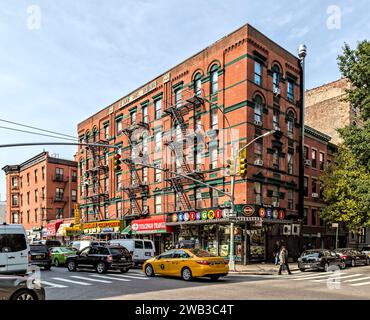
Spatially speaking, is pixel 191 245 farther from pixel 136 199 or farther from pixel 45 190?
pixel 45 190

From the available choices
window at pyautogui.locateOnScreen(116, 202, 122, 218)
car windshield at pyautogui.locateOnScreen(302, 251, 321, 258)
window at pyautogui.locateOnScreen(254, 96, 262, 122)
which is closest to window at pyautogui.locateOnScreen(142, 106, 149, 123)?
window at pyautogui.locateOnScreen(116, 202, 122, 218)

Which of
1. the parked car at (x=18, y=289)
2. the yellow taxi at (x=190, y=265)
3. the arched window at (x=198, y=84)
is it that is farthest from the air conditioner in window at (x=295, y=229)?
the parked car at (x=18, y=289)

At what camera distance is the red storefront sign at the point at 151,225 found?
36475 mm

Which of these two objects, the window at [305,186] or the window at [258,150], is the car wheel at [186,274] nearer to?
the window at [258,150]

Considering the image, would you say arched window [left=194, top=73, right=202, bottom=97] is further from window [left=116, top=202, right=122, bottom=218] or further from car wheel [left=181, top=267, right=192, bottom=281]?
car wheel [left=181, top=267, right=192, bottom=281]

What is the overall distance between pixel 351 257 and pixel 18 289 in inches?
1026

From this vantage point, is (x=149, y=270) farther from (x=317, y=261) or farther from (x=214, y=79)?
(x=214, y=79)

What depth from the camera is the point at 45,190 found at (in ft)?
206

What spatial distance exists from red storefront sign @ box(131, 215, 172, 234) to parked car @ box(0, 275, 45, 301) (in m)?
26.8

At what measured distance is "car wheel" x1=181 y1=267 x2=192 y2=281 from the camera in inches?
727

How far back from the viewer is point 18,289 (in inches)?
362

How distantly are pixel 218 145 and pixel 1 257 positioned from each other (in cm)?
2056
